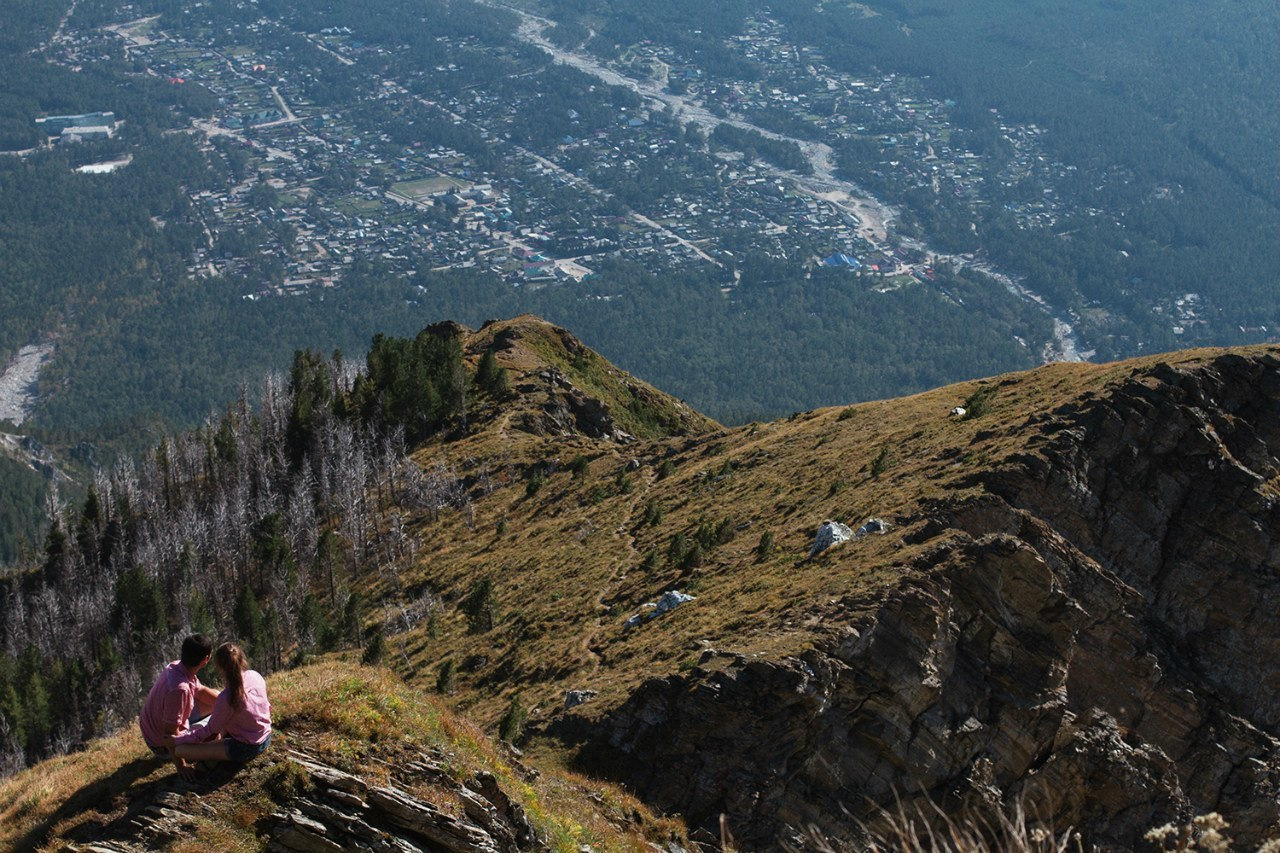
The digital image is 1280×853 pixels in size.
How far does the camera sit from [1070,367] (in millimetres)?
71312

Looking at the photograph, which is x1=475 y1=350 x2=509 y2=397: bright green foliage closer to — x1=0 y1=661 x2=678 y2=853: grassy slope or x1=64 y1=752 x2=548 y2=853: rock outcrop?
x1=0 y1=661 x2=678 y2=853: grassy slope

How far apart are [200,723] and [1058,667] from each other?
114 ft

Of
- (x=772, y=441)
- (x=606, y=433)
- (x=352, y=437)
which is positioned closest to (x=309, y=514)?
(x=352, y=437)

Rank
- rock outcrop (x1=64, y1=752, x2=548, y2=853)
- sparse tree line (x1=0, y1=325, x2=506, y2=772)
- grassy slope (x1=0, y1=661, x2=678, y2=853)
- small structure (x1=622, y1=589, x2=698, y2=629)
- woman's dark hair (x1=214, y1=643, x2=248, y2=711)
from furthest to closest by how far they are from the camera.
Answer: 1. sparse tree line (x1=0, y1=325, x2=506, y2=772)
2. small structure (x1=622, y1=589, x2=698, y2=629)
3. grassy slope (x1=0, y1=661, x2=678, y2=853)
4. woman's dark hair (x1=214, y1=643, x2=248, y2=711)
5. rock outcrop (x1=64, y1=752, x2=548, y2=853)

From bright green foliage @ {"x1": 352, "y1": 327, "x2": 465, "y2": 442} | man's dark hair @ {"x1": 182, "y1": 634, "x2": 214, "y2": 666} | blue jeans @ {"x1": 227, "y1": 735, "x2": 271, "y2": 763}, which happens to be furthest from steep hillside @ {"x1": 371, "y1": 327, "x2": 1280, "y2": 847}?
bright green foliage @ {"x1": 352, "y1": 327, "x2": 465, "y2": 442}

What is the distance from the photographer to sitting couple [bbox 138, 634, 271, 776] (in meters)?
27.6

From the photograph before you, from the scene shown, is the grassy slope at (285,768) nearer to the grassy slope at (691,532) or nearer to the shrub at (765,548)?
the grassy slope at (691,532)

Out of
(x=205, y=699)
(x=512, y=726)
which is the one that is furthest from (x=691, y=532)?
(x=205, y=699)

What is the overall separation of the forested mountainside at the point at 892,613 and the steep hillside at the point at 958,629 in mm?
117

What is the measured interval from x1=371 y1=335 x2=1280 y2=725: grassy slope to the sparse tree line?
6.92 meters

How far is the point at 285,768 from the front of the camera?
93.5ft

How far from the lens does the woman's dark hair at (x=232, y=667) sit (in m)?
27.1

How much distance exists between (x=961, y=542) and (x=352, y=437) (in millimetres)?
80768

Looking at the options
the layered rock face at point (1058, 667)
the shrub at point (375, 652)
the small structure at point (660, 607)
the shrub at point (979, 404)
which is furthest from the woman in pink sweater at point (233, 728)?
the shrub at point (979, 404)
